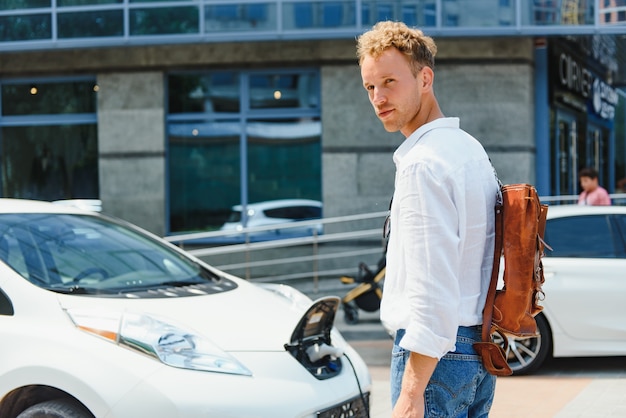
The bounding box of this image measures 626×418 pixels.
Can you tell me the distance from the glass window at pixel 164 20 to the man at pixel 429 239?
11389 millimetres

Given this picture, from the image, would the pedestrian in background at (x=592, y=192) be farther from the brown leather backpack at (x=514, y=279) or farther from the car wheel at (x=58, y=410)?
the brown leather backpack at (x=514, y=279)

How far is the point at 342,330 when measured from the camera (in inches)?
424

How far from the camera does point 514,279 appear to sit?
104 inches

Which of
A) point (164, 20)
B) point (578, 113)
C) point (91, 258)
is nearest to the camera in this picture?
point (91, 258)

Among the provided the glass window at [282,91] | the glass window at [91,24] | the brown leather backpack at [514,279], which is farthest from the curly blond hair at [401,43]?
the glass window at [91,24]

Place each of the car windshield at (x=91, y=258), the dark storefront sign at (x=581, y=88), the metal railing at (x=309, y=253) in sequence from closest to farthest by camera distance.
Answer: the car windshield at (x=91, y=258)
the metal railing at (x=309, y=253)
the dark storefront sign at (x=581, y=88)

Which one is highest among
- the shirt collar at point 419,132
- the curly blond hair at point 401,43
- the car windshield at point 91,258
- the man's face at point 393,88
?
the curly blond hair at point 401,43

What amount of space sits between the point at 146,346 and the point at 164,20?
9.95m

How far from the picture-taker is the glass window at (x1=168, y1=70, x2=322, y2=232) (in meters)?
14.2

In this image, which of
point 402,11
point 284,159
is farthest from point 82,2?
point 402,11

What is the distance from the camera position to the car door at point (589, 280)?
27.8 feet

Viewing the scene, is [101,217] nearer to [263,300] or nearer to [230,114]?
[263,300]

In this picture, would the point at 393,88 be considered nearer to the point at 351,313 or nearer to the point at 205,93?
the point at 351,313

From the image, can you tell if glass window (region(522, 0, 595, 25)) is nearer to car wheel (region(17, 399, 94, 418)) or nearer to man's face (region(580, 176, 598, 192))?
man's face (region(580, 176, 598, 192))
